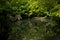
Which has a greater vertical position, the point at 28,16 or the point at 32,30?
the point at 28,16

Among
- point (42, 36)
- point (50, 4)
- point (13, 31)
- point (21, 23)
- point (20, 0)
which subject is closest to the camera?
point (42, 36)

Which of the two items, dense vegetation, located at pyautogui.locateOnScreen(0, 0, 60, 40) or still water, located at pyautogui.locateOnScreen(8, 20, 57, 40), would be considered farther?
dense vegetation, located at pyautogui.locateOnScreen(0, 0, 60, 40)

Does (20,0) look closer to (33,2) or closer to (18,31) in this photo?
(33,2)

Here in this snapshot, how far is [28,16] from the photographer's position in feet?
42.9

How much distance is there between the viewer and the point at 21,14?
13.0m

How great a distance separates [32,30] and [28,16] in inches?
112

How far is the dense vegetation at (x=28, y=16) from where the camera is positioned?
9.75m

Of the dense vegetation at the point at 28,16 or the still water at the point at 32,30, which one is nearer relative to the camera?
the still water at the point at 32,30

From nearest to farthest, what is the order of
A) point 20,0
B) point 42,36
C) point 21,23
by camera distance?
1. point 42,36
2. point 21,23
3. point 20,0

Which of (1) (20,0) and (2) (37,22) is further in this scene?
(1) (20,0)

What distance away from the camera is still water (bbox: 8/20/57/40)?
9234 millimetres

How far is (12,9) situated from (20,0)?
1.09 metres

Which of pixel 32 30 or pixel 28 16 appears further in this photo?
pixel 28 16

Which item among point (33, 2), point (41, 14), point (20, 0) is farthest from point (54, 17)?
point (20, 0)
